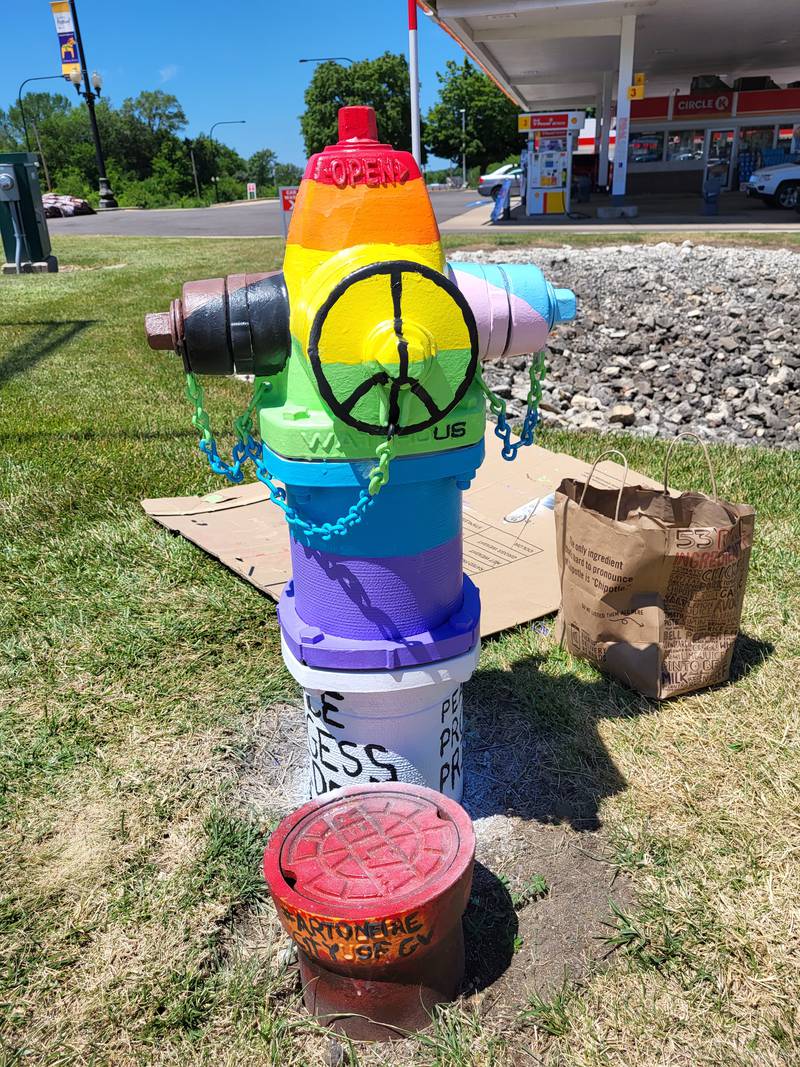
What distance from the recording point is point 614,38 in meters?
17.7

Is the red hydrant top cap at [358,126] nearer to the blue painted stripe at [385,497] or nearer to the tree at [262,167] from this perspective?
the blue painted stripe at [385,497]

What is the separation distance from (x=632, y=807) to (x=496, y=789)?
350mm

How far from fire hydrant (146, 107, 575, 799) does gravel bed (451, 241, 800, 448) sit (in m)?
3.28

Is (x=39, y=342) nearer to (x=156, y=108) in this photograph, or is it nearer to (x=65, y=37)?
(x=65, y=37)

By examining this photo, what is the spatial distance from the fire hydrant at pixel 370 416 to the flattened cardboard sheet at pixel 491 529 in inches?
39.5

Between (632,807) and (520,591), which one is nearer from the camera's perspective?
(632,807)

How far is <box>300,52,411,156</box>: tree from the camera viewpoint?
55.2m

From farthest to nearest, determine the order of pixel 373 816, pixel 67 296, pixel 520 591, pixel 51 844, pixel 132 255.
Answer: pixel 132 255
pixel 67 296
pixel 520 591
pixel 51 844
pixel 373 816

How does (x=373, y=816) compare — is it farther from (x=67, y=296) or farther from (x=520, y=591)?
(x=67, y=296)

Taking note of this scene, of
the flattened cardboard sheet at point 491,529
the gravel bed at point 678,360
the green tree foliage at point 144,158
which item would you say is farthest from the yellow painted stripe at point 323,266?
the green tree foliage at point 144,158

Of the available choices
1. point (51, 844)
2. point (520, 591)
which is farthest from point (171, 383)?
point (51, 844)

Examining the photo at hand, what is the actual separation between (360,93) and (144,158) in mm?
17520

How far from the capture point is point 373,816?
164 cm

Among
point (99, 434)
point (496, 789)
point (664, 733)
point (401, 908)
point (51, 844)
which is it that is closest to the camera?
point (401, 908)
